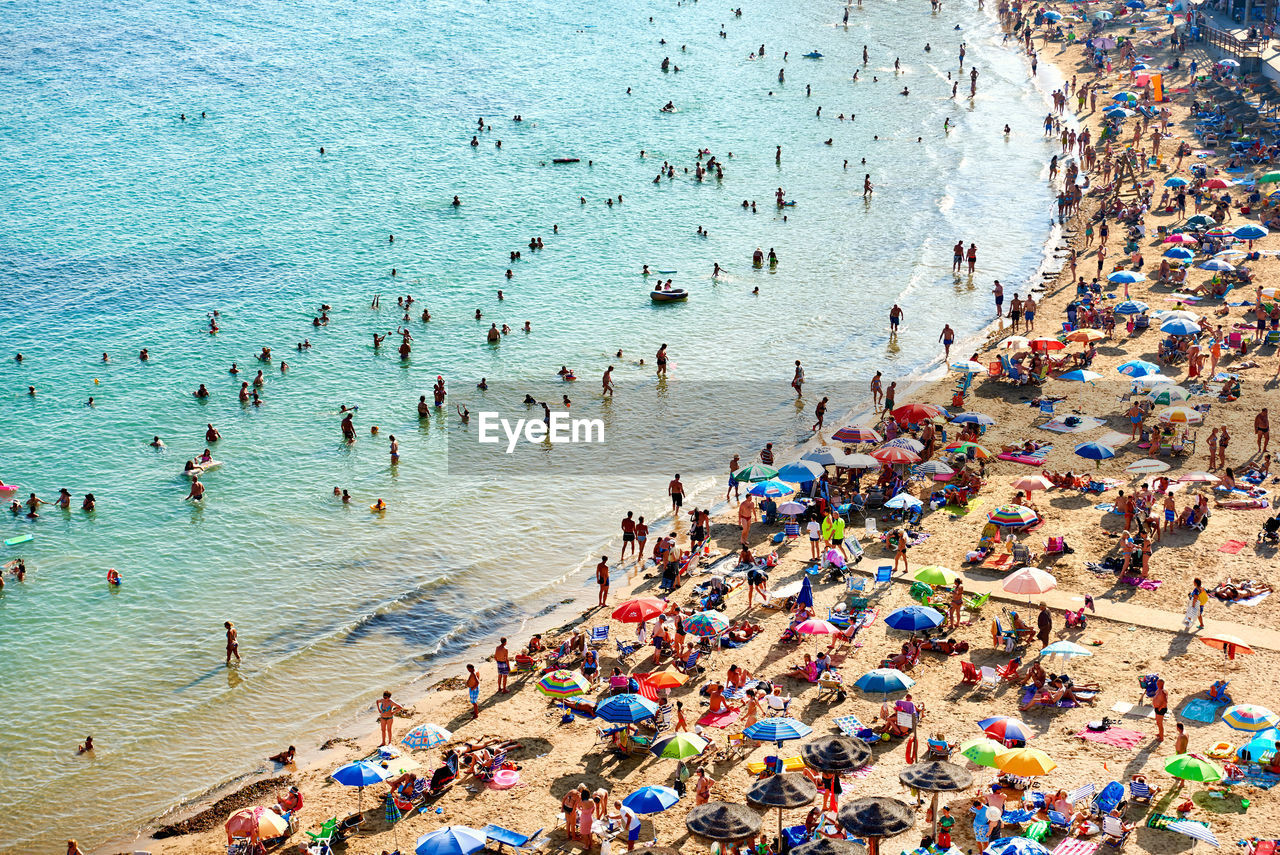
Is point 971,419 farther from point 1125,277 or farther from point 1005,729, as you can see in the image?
point 1005,729

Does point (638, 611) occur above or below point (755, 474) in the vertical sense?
below

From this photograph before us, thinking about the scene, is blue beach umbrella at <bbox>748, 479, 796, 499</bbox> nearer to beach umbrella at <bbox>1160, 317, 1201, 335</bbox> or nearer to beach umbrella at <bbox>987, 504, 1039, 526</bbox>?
beach umbrella at <bbox>987, 504, 1039, 526</bbox>

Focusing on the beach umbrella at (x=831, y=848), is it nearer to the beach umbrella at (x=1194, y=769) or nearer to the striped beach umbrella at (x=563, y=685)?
the beach umbrella at (x=1194, y=769)

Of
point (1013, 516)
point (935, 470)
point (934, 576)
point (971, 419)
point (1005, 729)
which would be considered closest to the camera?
point (1005, 729)

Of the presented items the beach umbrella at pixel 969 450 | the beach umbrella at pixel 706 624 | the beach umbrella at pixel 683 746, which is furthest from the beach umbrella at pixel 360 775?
the beach umbrella at pixel 969 450

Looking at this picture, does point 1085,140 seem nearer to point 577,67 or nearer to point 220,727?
point 577,67

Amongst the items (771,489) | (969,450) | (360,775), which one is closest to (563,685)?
(360,775)
